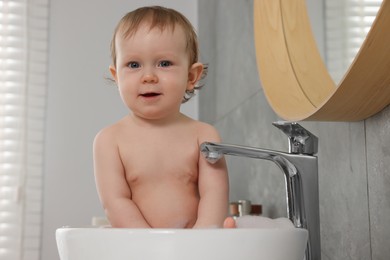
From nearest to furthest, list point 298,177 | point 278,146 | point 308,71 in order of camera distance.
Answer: point 298,177
point 308,71
point 278,146

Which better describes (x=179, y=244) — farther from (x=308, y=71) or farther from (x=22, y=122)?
(x=22, y=122)

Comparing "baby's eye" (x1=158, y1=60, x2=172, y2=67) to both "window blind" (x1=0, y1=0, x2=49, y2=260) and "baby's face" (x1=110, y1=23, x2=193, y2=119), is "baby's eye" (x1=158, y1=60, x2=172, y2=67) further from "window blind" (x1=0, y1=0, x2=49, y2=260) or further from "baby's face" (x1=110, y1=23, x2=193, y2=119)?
"window blind" (x1=0, y1=0, x2=49, y2=260)

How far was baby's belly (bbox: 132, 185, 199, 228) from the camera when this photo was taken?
91 cm

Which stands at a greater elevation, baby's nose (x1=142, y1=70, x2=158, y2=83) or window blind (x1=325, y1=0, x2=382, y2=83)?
window blind (x1=325, y1=0, x2=382, y2=83)

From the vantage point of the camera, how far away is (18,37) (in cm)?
274

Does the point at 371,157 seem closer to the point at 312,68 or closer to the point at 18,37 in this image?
the point at 312,68

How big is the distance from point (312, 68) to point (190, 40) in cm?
31

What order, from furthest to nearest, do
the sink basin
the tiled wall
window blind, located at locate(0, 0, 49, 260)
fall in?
1. window blind, located at locate(0, 0, 49, 260)
2. the tiled wall
3. the sink basin

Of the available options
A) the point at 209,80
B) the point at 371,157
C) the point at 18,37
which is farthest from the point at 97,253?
the point at 18,37

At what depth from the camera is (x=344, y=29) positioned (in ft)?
3.46

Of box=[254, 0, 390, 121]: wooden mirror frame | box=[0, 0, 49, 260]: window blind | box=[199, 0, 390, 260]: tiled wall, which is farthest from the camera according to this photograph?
box=[0, 0, 49, 260]: window blind

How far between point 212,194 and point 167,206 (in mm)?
67

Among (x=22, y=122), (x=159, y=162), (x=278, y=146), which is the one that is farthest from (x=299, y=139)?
(x=22, y=122)

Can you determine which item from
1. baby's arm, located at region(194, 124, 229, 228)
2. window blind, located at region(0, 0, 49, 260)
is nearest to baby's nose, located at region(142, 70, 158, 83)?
baby's arm, located at region(194, 124, 229, 228)
